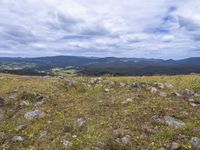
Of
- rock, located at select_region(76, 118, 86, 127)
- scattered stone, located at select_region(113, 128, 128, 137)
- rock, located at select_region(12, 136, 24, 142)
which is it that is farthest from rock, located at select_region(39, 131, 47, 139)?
scattered stone, located at select_region(113, 128, 128, 137)

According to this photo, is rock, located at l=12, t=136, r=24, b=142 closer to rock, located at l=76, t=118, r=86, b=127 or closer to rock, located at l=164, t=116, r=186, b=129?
rock, located at l=76, t=118, r=86, b=127

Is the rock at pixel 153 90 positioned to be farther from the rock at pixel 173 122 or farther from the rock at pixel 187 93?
the rock at pixel 173 122

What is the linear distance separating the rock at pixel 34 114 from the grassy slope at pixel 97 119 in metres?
0.30

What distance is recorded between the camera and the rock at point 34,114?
60.4 feet

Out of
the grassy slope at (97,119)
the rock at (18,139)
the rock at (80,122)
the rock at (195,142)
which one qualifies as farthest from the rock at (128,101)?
the rock at (18,139)

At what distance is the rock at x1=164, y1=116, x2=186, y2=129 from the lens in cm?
1593

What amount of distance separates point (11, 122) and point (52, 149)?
4.73 m

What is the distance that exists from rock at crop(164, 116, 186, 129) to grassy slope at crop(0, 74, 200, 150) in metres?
0.32

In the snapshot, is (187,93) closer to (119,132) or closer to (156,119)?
(156,119)

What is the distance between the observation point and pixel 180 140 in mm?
14500

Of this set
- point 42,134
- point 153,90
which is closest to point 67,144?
point 42,134

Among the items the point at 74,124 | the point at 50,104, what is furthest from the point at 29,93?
the point at 74,124

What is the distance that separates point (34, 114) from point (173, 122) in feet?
25.6

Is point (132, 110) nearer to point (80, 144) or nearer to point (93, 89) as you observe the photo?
point (80, 144)
